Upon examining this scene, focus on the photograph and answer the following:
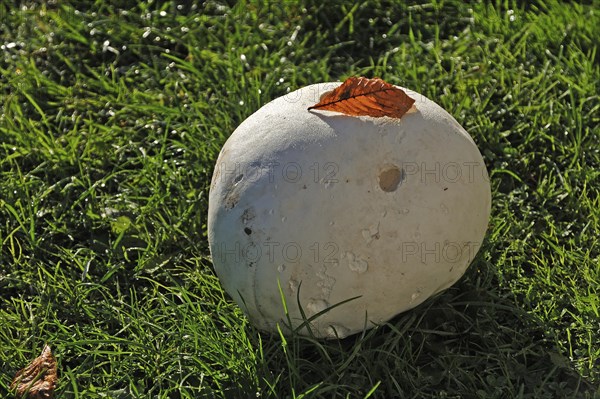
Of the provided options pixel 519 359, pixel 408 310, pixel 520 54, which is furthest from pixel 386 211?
pixel 520 54

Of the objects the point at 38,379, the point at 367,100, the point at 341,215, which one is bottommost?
the point at 38,379

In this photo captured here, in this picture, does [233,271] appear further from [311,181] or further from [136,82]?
[136,82]

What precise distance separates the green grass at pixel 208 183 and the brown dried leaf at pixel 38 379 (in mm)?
40

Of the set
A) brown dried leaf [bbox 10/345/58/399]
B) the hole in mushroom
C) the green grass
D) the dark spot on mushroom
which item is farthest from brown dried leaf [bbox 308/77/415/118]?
brown dried leaf [bbox 10/345/58/399]

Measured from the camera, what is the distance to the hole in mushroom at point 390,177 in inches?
109

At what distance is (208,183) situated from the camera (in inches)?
145

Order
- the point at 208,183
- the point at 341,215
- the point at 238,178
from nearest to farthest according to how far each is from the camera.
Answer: the point at 341,215 < the point at 238,178 < the point at 208,183

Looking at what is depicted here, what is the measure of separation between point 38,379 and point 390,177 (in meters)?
1.29

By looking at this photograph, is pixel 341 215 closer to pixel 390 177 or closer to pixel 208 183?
pixel 390 177

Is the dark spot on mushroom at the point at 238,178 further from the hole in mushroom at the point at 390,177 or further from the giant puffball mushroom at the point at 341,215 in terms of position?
the hole in mushroom at the point at 390,177

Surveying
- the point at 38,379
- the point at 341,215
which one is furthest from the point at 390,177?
the point at 38,379

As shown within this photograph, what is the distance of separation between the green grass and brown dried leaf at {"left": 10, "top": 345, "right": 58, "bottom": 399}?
0.13ft

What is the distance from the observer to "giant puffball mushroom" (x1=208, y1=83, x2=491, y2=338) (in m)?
2.74

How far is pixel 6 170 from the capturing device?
3889 millimetres
